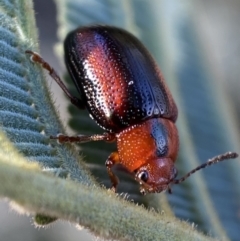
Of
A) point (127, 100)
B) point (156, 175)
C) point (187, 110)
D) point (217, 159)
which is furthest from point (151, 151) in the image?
point (187, 110)

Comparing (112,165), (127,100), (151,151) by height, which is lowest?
(112,165)

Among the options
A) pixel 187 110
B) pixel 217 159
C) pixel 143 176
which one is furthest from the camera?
pixel 187 110

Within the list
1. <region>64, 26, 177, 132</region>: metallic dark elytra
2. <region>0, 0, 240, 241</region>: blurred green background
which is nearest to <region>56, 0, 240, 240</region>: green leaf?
<region>0, 0, 240, 241</region>: blurred green background

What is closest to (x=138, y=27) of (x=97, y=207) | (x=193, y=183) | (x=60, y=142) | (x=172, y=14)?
(x=172, y=14)

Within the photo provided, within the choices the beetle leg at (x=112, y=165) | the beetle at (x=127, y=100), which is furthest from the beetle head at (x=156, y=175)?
the beetle leg at (x=112, y=165)

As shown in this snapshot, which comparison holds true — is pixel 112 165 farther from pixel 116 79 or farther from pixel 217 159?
pixel 217 159

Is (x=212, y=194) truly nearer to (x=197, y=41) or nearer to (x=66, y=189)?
(x=197, y=41)

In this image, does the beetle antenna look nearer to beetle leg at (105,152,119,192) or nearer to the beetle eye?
the beetle eye
